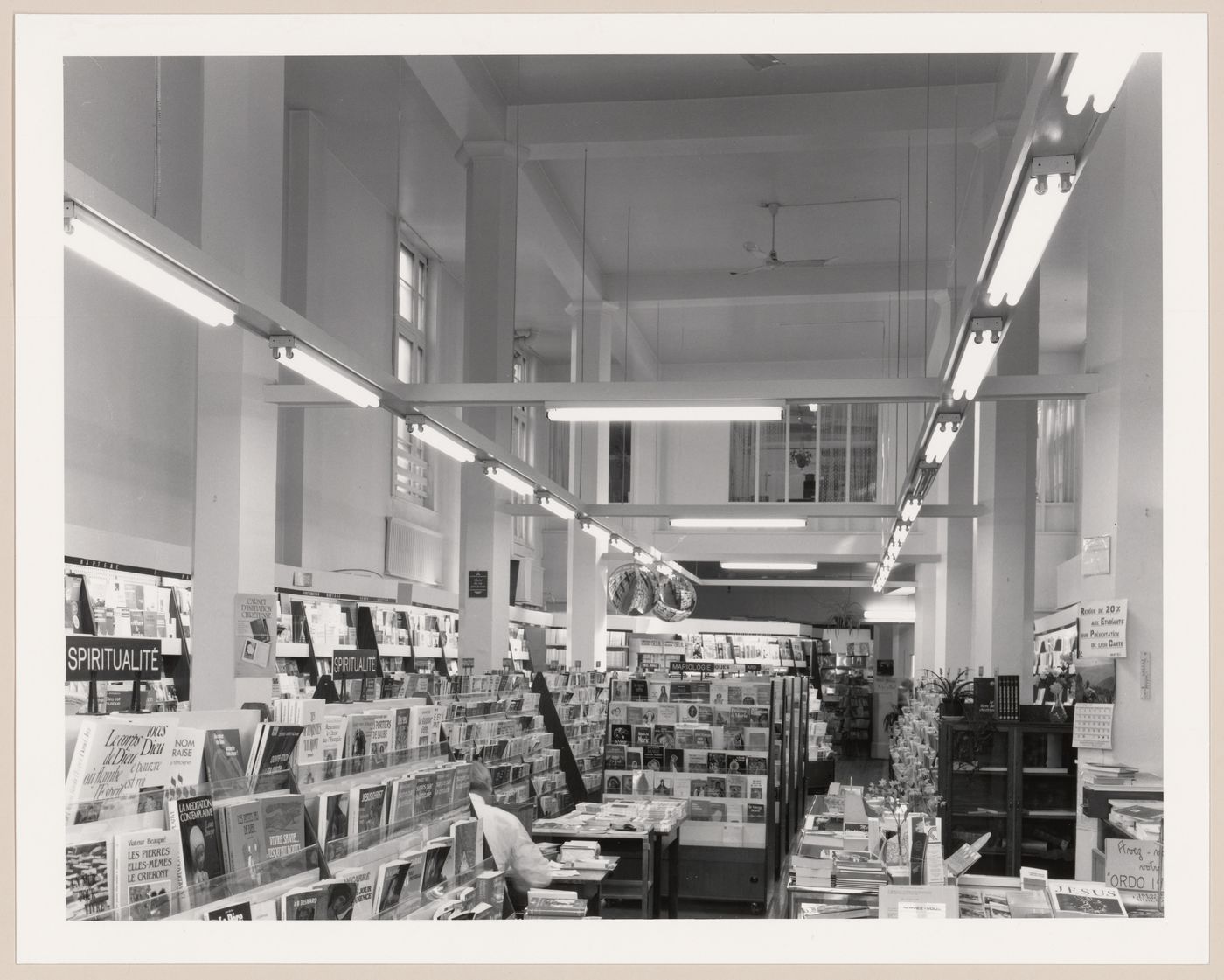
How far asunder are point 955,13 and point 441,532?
45.0 feet

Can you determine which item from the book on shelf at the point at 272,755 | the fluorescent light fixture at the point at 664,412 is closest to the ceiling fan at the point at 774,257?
the fluorescent light fixture at the point at 664,412

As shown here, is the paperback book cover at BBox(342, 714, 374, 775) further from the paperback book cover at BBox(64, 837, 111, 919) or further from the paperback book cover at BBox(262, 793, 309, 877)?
the paperback book cover at BBox(64, 837, 111, 919)

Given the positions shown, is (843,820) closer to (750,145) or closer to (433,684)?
(433,684)

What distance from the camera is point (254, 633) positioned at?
23.9 ft

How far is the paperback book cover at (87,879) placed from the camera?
119 inches

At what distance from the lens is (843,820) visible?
6535 mm

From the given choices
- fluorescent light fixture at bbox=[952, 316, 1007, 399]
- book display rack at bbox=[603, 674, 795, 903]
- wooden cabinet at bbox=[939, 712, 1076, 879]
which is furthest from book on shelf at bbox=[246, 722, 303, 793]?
book display rack at bbox=[603, 674, 795, 903]

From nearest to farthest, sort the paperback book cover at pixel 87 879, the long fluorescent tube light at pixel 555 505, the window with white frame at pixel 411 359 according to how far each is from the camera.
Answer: the paperback book cover at pixel 87 879
the long fluorescent tube light at pixel 555 505
the window with white frame at pixel 411 359

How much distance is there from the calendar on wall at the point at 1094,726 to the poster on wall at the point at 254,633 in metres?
4.42

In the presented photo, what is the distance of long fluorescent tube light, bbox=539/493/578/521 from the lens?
31.3ft

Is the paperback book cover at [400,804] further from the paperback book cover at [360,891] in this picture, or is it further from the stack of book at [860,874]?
the stack of book at [860,874]

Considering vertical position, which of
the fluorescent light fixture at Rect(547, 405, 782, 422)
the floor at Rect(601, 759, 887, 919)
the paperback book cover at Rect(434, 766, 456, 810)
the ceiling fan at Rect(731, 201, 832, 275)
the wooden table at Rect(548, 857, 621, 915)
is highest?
the ceiling fan at Rect(731, 201, 832, 275)

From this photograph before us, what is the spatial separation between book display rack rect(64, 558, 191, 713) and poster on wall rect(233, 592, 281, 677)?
23.7 inches

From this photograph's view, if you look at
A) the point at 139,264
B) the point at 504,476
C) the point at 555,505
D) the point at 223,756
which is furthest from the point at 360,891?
the point at 555,505
